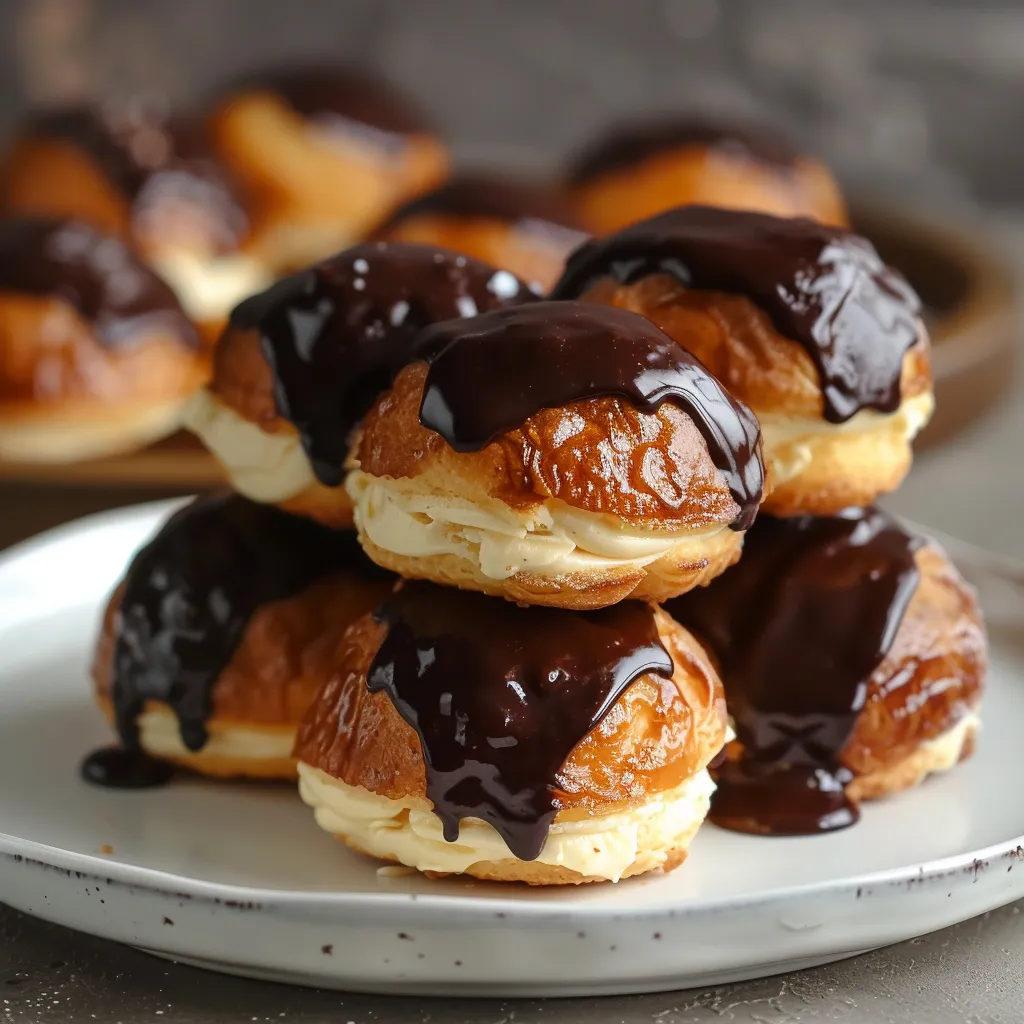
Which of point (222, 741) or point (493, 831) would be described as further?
point (222, 741)

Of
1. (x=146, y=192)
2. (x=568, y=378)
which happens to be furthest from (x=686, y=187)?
(x=568, y=378)

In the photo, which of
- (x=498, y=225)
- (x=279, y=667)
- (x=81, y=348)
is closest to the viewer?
(x=279, y=667)

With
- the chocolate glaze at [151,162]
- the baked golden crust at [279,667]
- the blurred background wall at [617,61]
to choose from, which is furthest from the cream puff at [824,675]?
the blurred background wall at [617,61]

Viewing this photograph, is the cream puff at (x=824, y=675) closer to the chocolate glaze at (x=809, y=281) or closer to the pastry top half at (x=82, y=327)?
the chocolate glaze at (x=809, y=281)

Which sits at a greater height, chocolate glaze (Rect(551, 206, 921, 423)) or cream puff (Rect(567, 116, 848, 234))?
chocolate glaze (Rect(551, 206, 921, 423))

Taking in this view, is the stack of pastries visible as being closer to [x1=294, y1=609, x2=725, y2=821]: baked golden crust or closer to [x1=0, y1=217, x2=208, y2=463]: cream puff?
[x1=294, y1=609, x2=725, y2=821]: baked golden crust

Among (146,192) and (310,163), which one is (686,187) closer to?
(310,163)

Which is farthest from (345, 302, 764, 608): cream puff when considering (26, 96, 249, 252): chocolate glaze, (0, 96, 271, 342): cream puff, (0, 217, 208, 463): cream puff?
(26, 96, 249, 252): chocolate glaze
